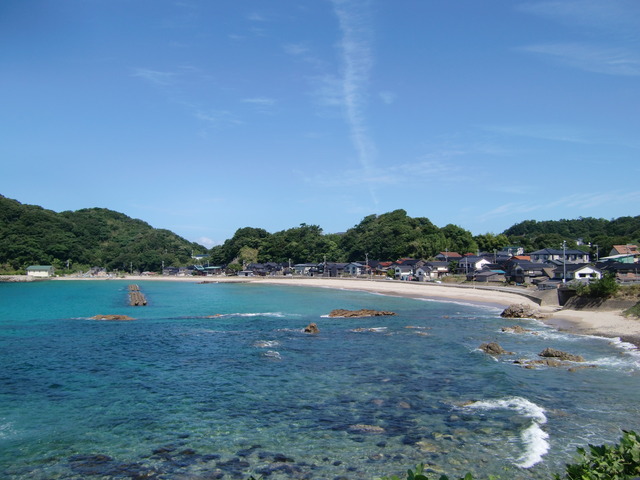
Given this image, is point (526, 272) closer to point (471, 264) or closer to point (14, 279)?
point (471, 264)

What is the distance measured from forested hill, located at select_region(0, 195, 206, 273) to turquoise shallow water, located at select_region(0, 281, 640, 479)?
138314 mm

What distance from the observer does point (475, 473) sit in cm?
1100

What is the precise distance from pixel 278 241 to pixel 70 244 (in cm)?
7652

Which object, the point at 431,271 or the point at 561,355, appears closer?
the point at 561,355

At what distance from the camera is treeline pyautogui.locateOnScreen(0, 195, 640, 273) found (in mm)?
124625

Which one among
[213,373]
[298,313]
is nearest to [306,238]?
[298,313]

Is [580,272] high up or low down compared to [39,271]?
down

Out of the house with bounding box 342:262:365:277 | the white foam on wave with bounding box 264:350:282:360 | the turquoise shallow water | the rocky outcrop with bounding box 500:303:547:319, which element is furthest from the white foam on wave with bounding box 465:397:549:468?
the house with bounding box 342:262:365:277

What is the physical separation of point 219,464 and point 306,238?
13769 centimetres

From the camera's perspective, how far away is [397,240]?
125688 millimetres

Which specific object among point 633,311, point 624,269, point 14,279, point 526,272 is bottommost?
point 633,311

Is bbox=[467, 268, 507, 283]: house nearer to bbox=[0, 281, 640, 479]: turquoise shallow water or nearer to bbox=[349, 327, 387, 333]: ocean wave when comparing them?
bbox=[349, 327, 387, 333]: ocean wave

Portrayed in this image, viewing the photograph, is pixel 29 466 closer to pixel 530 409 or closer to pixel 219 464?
pixel 219 464

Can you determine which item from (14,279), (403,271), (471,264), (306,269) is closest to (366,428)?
(471,264)
